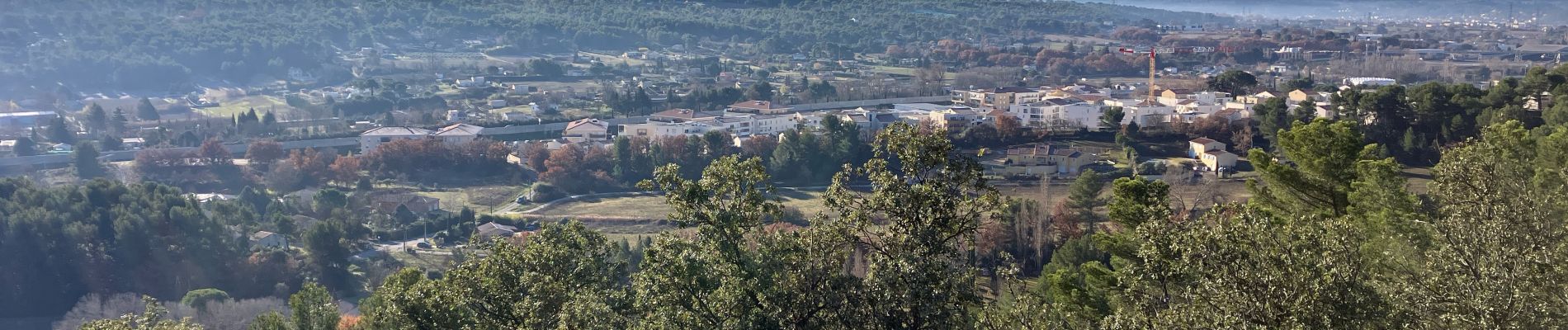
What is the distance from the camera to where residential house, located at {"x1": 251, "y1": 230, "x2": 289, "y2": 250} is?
16656mm

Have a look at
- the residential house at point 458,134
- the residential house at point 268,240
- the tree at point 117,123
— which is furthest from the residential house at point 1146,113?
the tree at point 117,123

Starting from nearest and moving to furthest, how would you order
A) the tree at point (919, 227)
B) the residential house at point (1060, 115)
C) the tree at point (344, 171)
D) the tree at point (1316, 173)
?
the tree at point (919, 227), the tree at point (1316, 173), the tree at point (344, 171), the residential house at point (1060, 115)

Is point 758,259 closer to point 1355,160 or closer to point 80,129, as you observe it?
point 1355,160

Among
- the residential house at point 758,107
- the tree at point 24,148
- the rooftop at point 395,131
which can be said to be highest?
the residential house at point 758,107

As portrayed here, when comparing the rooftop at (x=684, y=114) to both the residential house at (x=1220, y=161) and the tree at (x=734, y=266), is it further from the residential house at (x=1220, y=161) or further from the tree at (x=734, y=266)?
the tree at (x=734, y=266)

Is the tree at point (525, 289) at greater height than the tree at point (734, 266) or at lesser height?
lesser

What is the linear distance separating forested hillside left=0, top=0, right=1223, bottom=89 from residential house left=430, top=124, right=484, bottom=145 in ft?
50.9

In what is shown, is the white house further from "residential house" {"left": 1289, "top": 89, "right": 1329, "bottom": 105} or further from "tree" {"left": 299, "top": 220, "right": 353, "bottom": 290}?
"residential house" {"left": 1289, "top": 89, "right": 1329, "bottom": 105}

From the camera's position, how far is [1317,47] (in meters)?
42.2

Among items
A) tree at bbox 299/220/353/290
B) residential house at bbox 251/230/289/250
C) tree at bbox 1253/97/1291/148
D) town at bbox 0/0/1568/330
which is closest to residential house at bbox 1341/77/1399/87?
→ town at bbox 0/0/1568/330

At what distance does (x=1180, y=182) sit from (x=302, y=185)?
13303mm

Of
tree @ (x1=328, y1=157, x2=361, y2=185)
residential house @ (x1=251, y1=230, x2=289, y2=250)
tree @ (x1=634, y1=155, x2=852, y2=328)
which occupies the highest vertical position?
tree @ (x1=634, y1=155, x2=852, y2=328)

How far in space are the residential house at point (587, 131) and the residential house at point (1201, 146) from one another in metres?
10.6

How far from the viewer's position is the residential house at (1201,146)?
61.7 ft
